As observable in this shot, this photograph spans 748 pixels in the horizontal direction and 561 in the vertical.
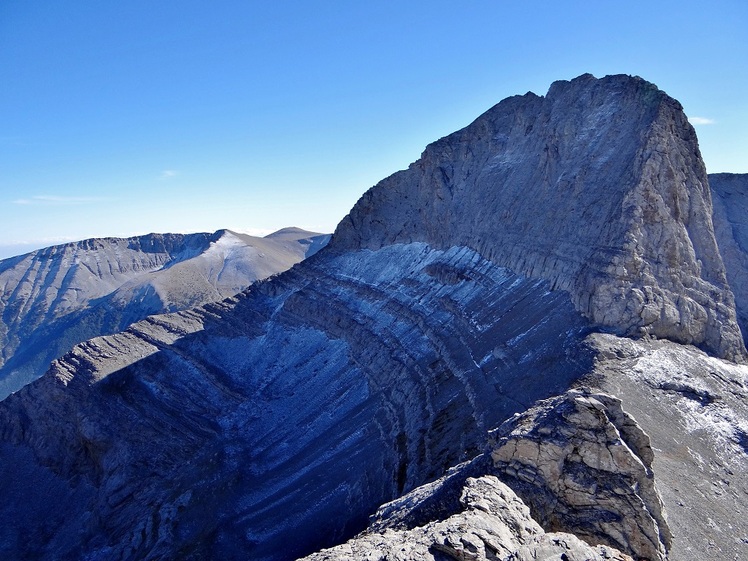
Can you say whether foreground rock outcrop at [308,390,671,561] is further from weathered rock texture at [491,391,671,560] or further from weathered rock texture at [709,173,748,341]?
weathered rock texture at [709,173,748,341]

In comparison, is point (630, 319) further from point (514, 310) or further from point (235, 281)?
point (235, 281)

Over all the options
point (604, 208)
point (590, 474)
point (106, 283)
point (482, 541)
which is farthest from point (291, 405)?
point (106, 283)

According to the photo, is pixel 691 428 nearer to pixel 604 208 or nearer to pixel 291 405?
pixel 604 208

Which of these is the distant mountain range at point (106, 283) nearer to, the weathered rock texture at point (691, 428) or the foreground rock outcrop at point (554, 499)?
the weathered rock texture at point (691, 428)

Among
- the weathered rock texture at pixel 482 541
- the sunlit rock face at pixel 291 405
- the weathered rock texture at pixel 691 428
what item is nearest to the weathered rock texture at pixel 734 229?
the weathered rock texture at pixel 691 428

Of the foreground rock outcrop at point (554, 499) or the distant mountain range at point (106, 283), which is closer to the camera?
the foreground rock outcrop at point (554, 499)

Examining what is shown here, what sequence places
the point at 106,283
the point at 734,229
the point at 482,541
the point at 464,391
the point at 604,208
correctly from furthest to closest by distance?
the point at 106,283, the point at 734,229, the point at 604,208, the point at 464,391, the point at 482,541
